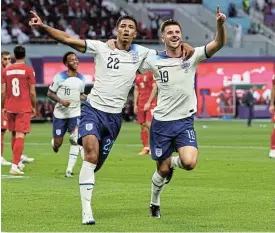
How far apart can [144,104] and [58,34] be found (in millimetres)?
14392

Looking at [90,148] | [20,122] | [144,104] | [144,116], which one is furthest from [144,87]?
[90,148]

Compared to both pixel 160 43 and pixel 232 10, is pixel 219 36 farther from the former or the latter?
pixel 232 10

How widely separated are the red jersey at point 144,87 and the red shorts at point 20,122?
7.13 metres

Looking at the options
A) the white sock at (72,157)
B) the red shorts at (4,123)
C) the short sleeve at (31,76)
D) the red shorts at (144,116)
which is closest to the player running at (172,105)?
the white sock at (72,157)

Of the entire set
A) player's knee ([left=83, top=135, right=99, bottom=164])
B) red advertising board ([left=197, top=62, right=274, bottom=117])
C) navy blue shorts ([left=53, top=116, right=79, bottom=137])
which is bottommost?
red advertising board ([left=197, top=62, right=274, bottom=117])

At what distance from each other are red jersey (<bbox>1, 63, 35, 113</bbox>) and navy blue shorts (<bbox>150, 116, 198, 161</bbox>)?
269 inches

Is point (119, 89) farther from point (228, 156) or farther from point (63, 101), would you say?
point (228, 156)

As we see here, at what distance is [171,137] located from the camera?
41.7 feet

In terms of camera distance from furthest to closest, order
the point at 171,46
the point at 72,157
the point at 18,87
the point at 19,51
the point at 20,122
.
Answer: the point at 18,87
the point at 20,122
the point at 72,157
the point at 19,51
the point at 171,46

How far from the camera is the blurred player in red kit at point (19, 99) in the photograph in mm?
19188

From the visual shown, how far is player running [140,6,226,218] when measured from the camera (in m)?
12.6

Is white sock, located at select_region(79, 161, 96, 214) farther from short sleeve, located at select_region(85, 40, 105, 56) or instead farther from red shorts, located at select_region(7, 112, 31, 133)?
red shorts, located at select_region(7, 112, 31, 133)

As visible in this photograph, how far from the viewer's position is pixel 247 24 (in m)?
66.5

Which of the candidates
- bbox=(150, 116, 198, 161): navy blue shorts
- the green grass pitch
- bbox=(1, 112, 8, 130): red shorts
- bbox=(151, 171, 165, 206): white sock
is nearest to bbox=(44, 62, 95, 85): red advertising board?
the green grass pitch
